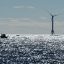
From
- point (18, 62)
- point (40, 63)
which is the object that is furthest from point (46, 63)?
point (18, 62)

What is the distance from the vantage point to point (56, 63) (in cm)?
10306

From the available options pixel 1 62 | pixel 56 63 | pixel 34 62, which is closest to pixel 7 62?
pixel 1 62

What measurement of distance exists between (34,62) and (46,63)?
5.30 metres

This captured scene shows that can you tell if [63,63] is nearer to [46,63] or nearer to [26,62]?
[46,63]

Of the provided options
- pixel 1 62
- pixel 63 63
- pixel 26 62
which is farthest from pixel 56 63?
pixel 1 62

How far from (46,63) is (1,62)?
46.5ft

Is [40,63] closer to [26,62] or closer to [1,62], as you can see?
[26,62]

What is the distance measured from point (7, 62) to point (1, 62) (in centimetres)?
197

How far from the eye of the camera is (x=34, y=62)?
107 metres

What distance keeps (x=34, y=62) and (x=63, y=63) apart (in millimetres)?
9932

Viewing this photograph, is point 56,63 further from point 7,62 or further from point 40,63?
point 7,62

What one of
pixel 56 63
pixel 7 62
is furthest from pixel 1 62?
pixel 56 63

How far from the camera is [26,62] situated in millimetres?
106125

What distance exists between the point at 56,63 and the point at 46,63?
9.95 ft
